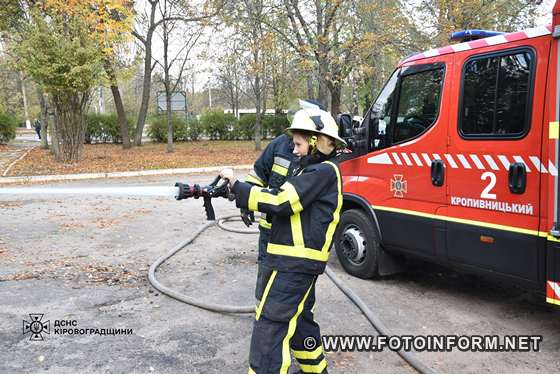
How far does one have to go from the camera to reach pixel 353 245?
505 centimetres

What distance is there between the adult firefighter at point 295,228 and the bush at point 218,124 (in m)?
27.9

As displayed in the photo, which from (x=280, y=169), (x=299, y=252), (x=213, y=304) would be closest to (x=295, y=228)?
(x=299, y=252)

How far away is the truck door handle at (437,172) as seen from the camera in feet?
13.4

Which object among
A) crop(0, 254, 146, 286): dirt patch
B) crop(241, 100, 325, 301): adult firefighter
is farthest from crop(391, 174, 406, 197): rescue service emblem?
crop(0, 254, 146, 286): dirt patch

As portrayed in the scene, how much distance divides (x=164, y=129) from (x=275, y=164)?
86.3ft

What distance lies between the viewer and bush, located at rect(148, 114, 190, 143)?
1136 inches

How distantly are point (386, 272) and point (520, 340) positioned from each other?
4.82 feet

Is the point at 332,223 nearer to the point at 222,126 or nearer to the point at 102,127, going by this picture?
the point at 102,127

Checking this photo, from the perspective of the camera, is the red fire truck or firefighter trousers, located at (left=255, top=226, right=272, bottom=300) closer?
firefighter trousers, located at (left=255, top=226, right=272, bottom=300)

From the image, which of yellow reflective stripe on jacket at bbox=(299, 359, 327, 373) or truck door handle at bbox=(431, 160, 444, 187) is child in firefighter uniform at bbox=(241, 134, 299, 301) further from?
truck door handle at bbox=(431, 160, 444, 187)

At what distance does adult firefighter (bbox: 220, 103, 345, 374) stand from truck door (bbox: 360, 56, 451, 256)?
178cm

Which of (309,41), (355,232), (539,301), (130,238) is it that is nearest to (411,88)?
(355,232)

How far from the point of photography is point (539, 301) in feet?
14.8

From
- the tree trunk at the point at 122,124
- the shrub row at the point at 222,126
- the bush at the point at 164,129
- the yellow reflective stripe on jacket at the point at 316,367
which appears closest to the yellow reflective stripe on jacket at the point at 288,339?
the yellow reflective stripe on jacket at the point at 316,367
